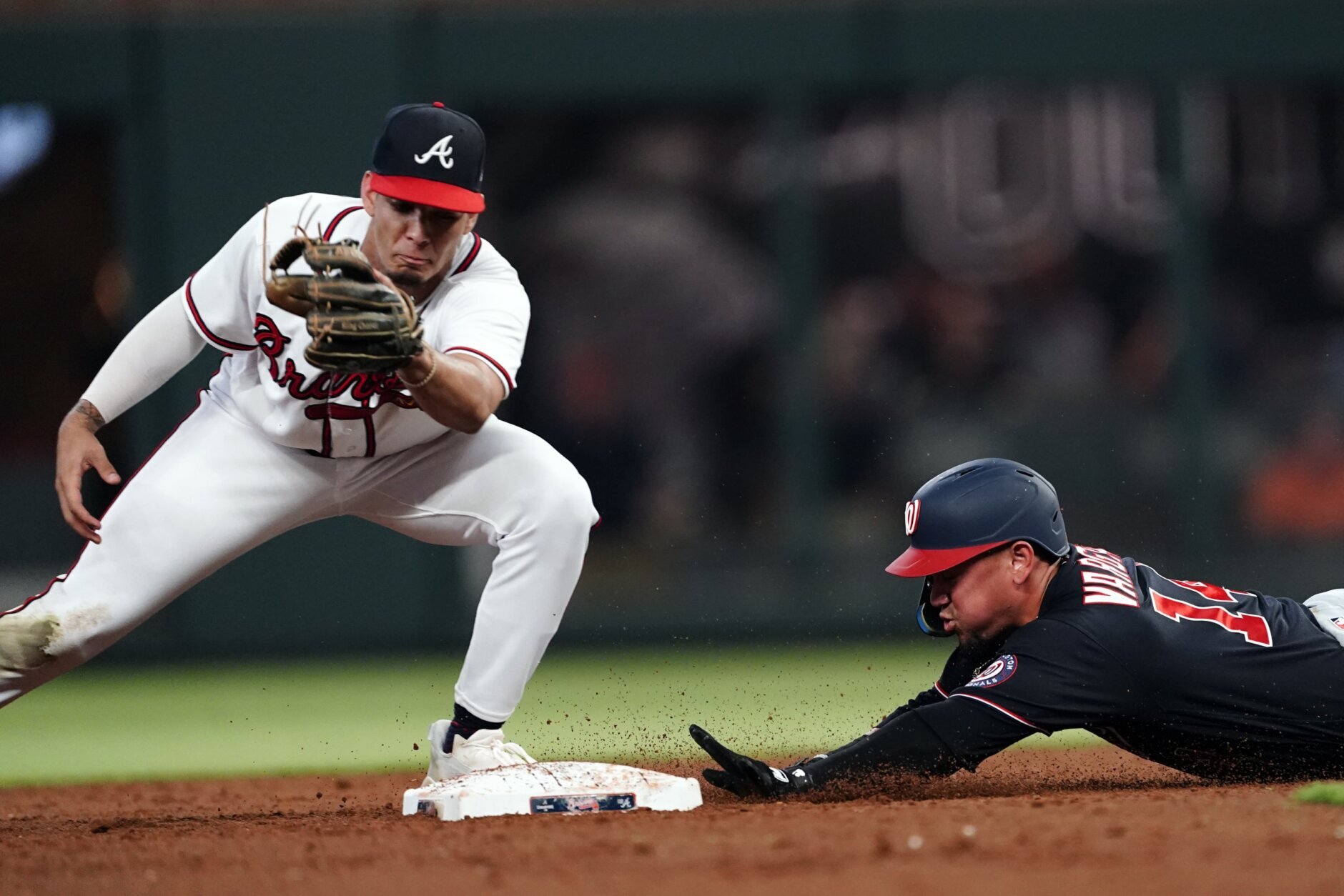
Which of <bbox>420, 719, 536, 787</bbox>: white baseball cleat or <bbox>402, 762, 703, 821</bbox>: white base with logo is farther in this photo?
<bbox>420, 719, 536, 787</bbox>: white baseball cleat

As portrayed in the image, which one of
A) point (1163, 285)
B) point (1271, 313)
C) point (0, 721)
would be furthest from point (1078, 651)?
point (1271, 313)

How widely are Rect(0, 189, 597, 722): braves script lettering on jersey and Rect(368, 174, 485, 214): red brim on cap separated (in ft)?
0.33

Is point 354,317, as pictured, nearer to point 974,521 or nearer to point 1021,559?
point 974,521

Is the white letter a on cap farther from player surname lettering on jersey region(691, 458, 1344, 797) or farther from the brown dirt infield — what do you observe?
the brown dirt infield

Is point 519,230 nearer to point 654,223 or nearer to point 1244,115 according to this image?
point 654,223

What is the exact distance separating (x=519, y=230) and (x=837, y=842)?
27.8 feet

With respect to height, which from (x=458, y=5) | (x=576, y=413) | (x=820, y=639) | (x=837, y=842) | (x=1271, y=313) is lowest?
(x=820, y=639)

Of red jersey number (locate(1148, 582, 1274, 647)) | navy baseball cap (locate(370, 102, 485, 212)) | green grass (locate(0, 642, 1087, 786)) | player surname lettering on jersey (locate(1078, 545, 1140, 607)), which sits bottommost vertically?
green grass (locate(0, 642, 1087, 786))

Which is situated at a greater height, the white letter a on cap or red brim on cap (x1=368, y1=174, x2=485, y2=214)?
the white letter a on cap

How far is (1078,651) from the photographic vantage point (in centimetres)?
377

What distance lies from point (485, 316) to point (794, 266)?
611 cm

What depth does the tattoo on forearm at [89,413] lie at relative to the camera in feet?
14.1

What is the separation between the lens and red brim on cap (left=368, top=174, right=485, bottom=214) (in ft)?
13.4

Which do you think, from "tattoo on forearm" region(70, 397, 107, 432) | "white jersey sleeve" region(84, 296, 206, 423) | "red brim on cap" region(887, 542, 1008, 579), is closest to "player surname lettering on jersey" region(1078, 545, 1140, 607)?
"red brim on cap" region(887, 542, 1008, 579)
